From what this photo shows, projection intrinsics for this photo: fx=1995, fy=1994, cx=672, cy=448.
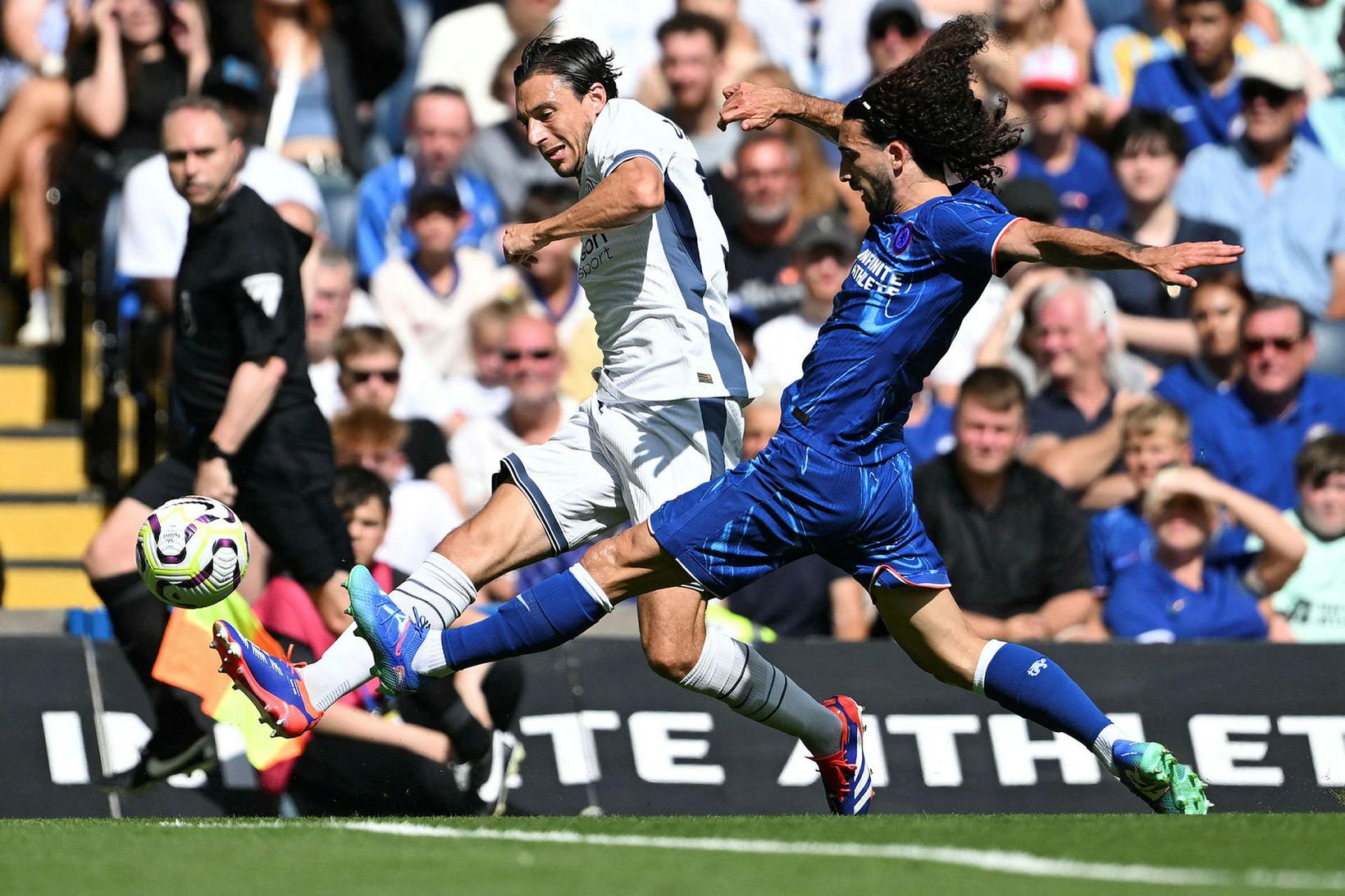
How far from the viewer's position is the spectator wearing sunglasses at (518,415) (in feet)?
30.4

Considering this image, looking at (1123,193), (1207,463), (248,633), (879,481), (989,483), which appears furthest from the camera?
(1123,193)

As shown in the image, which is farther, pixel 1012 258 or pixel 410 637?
pixel 410 637

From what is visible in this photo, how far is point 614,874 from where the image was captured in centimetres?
442

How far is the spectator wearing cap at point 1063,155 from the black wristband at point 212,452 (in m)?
5.07

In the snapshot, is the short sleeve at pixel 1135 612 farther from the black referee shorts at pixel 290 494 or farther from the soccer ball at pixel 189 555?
the soccer ball at pixel 189 555

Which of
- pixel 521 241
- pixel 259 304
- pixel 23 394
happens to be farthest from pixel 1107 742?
pixel 23 394

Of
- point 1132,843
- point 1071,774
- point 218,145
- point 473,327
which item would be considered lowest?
point 1071,774

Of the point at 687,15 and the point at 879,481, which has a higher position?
the point at 687,15

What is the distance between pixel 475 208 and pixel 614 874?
269 inches

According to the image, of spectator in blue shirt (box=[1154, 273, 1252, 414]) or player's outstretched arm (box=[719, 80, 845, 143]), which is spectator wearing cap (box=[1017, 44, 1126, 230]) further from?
player's outstretched arm (box=[719, 80, 845, 143])

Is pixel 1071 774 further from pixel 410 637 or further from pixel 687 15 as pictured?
pixel 687 15

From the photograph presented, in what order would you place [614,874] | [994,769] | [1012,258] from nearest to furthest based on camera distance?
[614,874]
[1012,258]
[994,769]

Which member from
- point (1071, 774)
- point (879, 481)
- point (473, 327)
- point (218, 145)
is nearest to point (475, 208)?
point (473, 327)

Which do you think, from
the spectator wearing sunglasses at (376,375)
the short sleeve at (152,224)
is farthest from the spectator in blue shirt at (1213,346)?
the short sleeve at (152,224)
